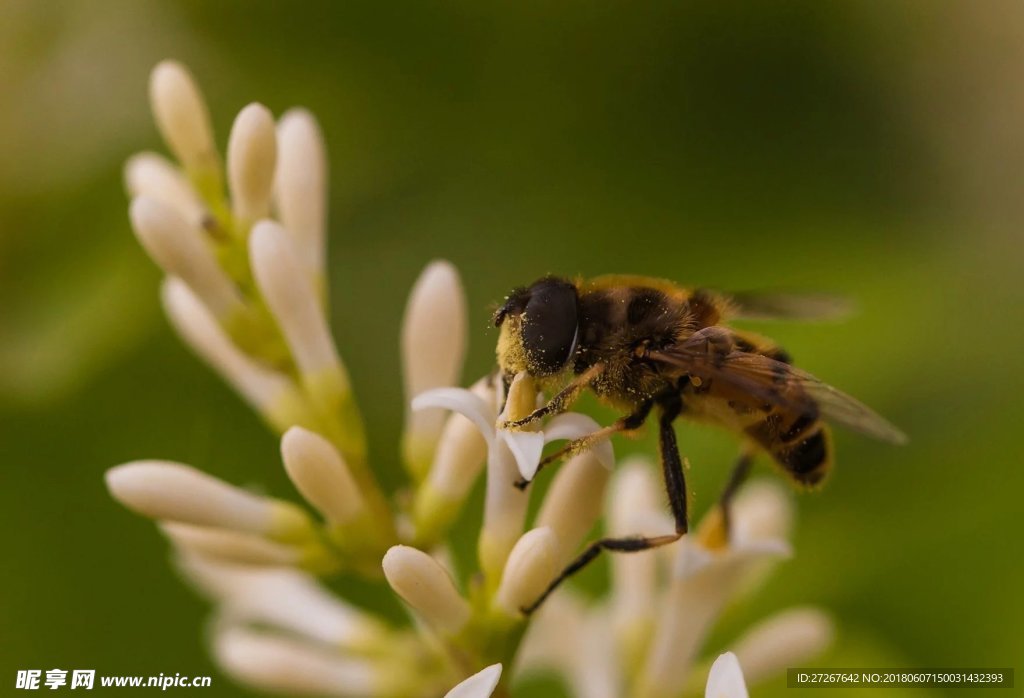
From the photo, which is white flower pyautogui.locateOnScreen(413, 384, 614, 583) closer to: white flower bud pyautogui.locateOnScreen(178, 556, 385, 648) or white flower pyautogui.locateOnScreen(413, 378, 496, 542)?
white flower pyautogui.locateOnScreen(413, 378, 496, 542)

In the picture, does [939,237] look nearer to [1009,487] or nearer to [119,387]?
[1009,487]

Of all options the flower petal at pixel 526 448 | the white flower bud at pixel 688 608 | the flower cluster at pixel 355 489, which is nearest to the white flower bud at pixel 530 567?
the flower cluster at pixel 355 489

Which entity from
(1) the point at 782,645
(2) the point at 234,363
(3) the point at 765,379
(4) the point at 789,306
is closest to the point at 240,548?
(2) the point at 234,363

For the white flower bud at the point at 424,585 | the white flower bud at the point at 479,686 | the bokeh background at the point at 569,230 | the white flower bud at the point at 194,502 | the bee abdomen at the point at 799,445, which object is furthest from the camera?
the bokeh background at the point at 569,230

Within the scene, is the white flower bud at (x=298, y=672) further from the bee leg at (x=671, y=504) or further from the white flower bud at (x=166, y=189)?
the white flower bud at (x=166, y=189)

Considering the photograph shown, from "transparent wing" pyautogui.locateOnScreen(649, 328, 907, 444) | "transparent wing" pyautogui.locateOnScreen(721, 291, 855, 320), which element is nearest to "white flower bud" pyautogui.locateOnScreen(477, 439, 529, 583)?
"transparent wing" pyautogui.locateOnScreen(649, 328, 907, 444)

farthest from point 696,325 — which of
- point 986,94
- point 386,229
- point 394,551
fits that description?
point 986,94
